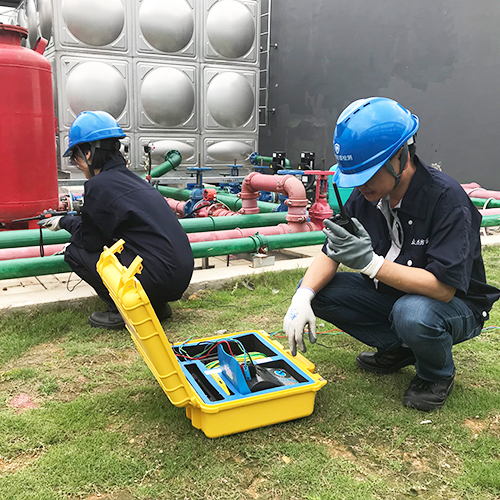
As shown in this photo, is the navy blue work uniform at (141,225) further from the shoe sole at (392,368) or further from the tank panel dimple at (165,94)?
the tank panel dimple at (165,94)

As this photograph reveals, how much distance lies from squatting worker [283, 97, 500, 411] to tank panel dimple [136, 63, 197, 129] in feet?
19.6

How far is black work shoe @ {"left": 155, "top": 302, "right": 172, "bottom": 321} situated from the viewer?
298 cm

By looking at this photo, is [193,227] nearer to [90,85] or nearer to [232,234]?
[232,234]

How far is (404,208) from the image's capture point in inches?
76.4

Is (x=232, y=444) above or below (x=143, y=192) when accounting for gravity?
below

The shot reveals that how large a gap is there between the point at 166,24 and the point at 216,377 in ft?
22.0

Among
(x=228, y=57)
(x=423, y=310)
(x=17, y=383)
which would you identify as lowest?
(x=17, y=383)

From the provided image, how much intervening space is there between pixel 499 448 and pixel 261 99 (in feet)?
28.1

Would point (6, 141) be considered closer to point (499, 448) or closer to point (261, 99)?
point (499, 448)

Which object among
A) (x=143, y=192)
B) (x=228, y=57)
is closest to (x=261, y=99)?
(x=228, y=57)

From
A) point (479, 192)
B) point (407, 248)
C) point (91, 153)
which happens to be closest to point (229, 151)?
point (479, 192)

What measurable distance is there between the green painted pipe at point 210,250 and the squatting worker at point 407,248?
1.63 meters

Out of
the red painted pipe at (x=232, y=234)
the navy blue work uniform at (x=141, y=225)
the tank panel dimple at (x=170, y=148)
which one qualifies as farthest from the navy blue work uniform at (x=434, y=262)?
the tank panel dimple at (x=170, y=148)

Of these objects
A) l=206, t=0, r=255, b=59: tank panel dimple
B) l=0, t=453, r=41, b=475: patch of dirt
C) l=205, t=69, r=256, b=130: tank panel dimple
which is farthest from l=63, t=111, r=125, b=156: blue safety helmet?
l=206, t=0, r=255, b=59: tank panel dimple
